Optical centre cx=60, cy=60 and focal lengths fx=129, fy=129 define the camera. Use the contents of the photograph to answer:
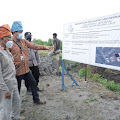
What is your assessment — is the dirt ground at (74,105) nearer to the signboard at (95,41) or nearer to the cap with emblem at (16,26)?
the signboard at (95,41)

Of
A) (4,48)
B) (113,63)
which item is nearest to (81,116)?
(113,63)

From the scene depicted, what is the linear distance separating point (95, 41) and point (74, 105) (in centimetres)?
184

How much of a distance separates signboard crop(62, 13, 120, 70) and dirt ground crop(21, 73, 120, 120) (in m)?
1.15

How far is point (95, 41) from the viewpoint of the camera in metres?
3.36

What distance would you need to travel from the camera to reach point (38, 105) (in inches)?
143

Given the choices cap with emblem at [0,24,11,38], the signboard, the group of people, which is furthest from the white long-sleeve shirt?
the signboard

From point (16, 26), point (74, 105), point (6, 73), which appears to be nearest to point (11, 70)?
point (6, 73)

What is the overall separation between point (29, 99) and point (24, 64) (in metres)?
1.52

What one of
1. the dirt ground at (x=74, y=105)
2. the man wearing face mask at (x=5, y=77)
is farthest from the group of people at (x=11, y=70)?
the dirt ground at (x=74, y=105)

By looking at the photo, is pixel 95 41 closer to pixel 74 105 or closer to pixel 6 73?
pixel 74 105

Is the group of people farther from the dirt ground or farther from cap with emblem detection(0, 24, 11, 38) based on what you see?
the dirt ground

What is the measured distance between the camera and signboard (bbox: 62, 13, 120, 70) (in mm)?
2936

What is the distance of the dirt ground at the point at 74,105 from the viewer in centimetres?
310

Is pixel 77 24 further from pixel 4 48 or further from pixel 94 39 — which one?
pixel 4 48
